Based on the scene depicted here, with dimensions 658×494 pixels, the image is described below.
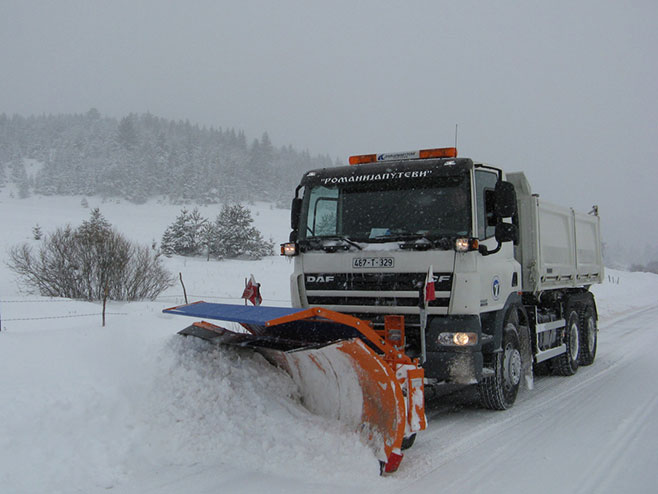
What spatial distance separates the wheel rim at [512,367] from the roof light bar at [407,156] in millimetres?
2357

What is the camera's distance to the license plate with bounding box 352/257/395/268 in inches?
222

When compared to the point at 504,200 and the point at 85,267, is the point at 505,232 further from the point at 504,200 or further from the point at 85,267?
the point at 85,267

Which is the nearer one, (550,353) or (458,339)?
(458,339)

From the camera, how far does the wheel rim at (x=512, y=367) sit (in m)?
6.43

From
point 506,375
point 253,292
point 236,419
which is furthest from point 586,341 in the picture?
point 236,419

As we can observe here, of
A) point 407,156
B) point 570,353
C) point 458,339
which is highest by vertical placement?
point 407,156


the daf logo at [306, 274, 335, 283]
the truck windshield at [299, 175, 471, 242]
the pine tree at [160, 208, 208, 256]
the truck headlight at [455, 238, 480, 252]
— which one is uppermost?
the pine tree at [160, 208, 208, 256]

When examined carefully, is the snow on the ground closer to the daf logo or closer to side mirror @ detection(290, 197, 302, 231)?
the daf logo

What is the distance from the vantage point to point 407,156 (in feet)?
21.1

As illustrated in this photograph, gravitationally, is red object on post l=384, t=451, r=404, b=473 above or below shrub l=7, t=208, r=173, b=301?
below

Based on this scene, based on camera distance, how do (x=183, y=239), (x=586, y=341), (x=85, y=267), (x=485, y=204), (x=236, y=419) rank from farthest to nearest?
(x=183, y=239), (x=85, y=267), (x=586, y=341), (x=485, y=204), (x=236, y=419)

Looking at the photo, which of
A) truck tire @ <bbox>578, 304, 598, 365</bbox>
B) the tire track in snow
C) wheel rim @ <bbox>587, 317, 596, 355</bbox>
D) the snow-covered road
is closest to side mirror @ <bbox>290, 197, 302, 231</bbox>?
the snow-covered road

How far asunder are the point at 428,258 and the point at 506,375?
193 centimetres

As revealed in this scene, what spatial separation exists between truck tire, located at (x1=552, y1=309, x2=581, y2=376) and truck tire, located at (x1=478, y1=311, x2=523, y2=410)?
219 centimetres
